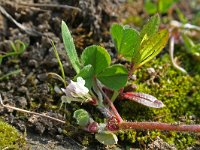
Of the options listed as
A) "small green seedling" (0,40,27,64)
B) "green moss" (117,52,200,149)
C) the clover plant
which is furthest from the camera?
"small green seedling" (0,40,27,64)

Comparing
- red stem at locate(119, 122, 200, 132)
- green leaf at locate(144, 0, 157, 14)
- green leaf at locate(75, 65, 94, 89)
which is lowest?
red stem at locate(119, 122, 200, 132)

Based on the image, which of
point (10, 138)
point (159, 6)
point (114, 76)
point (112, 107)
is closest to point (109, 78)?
point (114, 76)

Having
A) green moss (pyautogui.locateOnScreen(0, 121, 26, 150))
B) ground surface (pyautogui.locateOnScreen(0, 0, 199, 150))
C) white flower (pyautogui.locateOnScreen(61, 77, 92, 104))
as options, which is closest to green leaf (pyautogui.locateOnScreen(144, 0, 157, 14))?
ground surface (pyautogui.locateOnScreen(0, 0, 199, 150))

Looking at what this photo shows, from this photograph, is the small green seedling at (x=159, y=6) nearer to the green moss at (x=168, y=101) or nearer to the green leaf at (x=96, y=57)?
the green moss at (x=168, y=101)

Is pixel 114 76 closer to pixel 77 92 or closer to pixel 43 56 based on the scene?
pixel 77 92

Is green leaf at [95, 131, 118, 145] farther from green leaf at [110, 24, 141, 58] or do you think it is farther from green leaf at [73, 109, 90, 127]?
green leaf at [110, 24, 141, 58]

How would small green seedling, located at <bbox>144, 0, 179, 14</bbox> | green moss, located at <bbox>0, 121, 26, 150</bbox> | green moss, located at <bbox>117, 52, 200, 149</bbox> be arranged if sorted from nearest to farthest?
1. green moss, located at <bbox>0, 121, 26, 150</bbox>
2. green moss, located at <bbox>117, 52, 200, 149</bbox>
3. small green seedling, located at <bbox>144, 0, 179, 14</bbox>

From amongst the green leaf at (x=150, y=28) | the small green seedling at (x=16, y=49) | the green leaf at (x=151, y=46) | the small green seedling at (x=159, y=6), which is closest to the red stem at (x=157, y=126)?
the green leaf at (x=151, y=46)
